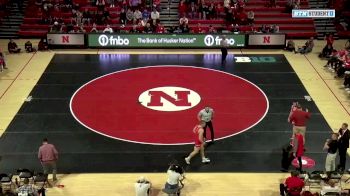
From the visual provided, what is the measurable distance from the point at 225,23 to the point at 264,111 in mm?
12200

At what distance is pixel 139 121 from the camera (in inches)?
833

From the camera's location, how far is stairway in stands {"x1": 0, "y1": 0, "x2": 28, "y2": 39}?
33281 mm

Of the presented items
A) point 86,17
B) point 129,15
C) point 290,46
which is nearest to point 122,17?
point 129,15

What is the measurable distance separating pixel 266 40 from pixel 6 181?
1852 centimetres

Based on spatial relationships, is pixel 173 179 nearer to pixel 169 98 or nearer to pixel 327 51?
pixel 169 98

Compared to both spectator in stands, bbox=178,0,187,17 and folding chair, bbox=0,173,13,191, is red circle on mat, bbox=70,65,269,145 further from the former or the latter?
spectator in stands, bbox=178,0,187,17

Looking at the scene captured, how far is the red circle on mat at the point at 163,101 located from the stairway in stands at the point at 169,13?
7.14 metres

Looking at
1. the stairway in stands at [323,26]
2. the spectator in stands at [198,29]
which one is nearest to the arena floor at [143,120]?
the spectator in stands at [198,29]

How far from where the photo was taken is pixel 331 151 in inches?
659

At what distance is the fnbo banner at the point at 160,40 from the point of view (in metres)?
30.4

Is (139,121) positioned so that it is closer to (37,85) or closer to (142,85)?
(142,85)

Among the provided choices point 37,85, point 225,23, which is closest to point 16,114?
point 37,85

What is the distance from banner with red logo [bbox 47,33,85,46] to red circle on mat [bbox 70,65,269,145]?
5087mm

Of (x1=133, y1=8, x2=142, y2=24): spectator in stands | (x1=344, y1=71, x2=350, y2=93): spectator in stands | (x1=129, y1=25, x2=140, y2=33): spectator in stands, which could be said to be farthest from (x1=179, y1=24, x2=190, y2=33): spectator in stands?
(x1=344, y1=71, x2=350, y2=93): spectator in stands
